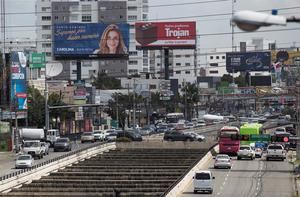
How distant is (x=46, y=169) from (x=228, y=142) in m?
30.3

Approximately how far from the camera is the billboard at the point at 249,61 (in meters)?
178

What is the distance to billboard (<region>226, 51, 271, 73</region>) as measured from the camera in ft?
585

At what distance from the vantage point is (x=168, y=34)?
164000mm

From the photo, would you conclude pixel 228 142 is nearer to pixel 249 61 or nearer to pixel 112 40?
pixel 112 40

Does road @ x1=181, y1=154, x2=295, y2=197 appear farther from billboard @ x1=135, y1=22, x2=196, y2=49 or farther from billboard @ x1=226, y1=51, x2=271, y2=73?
billboard @ x1=226, y1=51, x2=271, y2=73

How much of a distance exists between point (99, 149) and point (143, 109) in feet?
324

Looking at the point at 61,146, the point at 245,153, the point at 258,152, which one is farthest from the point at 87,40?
the point at 245,153

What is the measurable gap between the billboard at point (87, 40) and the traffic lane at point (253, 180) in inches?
2704

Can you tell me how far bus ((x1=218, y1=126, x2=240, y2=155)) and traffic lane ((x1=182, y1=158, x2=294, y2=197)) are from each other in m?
4.16

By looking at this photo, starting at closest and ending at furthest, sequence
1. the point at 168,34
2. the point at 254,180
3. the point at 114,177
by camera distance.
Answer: the point at 114,177 → the point at 254,180 → the point at 168,34

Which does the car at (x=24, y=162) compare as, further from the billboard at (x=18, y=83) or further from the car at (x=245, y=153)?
the billboard at (x=18, y=83)

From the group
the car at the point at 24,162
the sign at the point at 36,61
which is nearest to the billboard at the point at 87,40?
the sign at the point at 36,61

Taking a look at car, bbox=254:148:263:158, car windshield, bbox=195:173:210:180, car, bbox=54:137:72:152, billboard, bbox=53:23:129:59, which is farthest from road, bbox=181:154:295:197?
billboard, bbox=53:23:129:59

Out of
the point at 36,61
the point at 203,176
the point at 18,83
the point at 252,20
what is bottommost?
the point at 203,176
